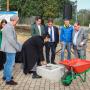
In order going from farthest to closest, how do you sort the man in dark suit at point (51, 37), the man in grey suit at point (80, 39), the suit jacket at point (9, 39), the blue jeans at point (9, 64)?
the man in dark suit at point (51, 37) < the man in grey suit at point (80, 39) < the blue jeans at point (9, 64) < the suit jacket at point (9, 39)

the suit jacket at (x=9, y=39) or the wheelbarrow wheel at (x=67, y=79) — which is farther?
the wheelbarrow wheel at (x=67, y=79)

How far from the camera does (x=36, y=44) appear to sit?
10672mm

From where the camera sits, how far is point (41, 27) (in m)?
12.8

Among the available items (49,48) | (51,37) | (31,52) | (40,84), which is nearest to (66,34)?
(51,37)

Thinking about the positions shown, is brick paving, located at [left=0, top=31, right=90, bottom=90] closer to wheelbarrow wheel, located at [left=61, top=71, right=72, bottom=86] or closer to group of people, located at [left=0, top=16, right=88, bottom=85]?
wheelbarrow wheel, located at [left=61, top=71, right=72, bottom=86]

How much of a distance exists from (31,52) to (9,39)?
1.63 meters

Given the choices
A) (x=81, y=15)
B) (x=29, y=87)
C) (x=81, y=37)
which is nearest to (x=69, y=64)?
(x=29, y=87)

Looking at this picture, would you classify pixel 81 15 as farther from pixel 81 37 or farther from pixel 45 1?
pixel 81 37

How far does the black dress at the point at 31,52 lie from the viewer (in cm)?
1071

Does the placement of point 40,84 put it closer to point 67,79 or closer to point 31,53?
point 67,79

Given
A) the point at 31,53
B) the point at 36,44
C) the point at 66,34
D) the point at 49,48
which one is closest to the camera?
the point at 36,44

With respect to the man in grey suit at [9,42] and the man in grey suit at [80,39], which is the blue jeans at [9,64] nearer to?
the man in grey suit at [9,42]

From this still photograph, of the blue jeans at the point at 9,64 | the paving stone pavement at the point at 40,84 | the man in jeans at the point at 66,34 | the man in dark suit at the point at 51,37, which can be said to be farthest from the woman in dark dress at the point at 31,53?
the man in jeans at the point at 66,34

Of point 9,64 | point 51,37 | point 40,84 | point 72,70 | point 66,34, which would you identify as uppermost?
point 66,34
